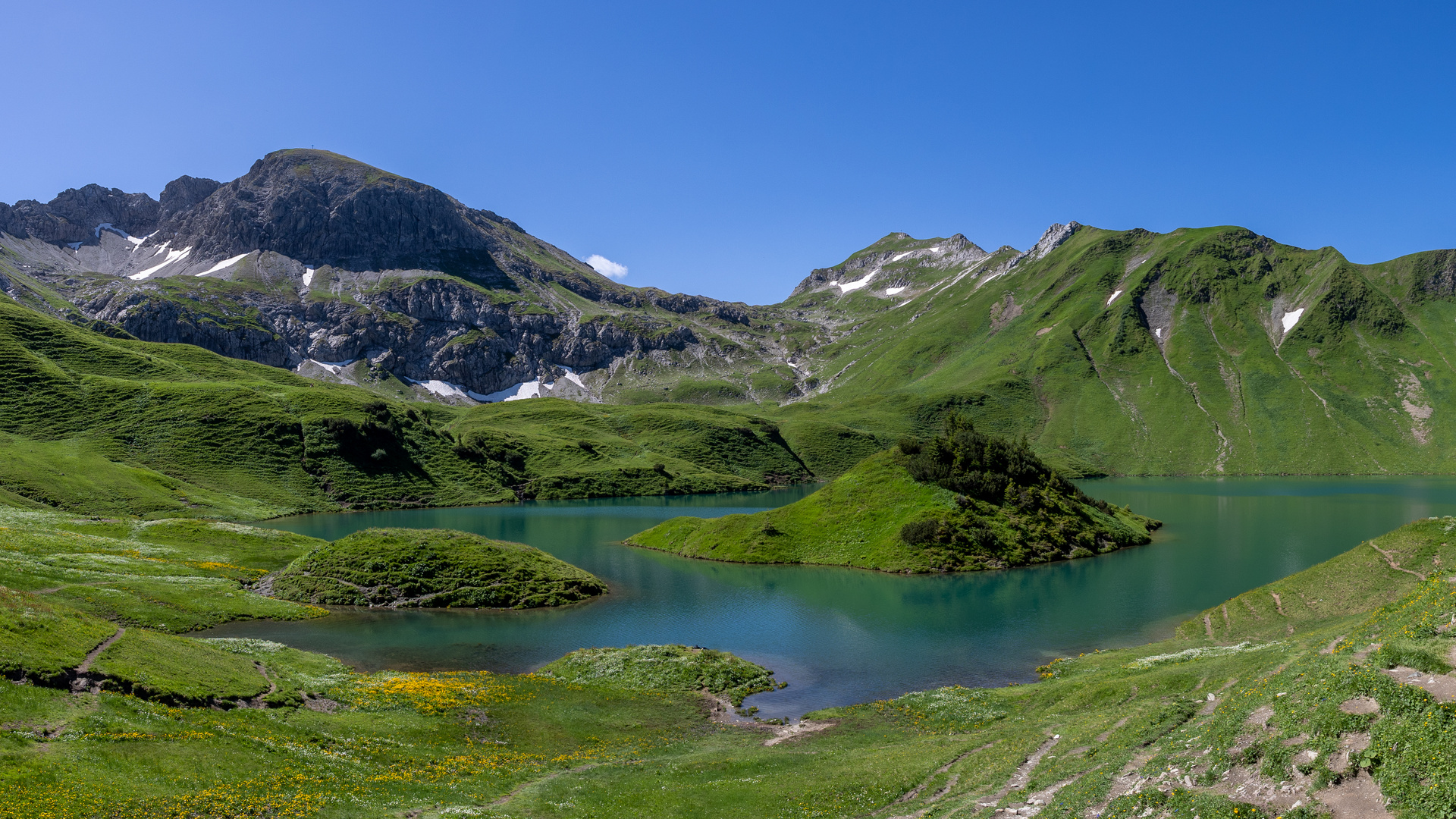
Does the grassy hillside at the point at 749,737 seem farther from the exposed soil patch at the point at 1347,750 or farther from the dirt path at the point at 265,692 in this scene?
the dirt path at the point at 265,692

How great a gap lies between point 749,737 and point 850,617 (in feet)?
108

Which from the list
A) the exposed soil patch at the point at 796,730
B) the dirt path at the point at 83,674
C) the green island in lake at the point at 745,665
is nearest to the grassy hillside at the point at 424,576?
the green island in lake at the point at 745,665

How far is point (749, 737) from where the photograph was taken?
41000 mm

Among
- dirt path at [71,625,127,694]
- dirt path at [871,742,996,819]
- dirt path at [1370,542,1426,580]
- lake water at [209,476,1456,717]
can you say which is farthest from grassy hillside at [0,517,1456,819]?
lake water at [209,476,1456,717]

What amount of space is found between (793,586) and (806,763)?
176 ft

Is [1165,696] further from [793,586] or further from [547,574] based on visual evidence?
[547,574]

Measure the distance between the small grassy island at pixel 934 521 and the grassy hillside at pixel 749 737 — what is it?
42648mm

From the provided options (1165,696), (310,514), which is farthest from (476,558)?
(310,514)

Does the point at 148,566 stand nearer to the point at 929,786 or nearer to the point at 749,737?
the point at 749,737

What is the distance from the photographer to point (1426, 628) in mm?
18750

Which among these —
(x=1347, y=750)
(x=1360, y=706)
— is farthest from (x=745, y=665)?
(x=1347, y=750)

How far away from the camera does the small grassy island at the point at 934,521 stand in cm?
9588

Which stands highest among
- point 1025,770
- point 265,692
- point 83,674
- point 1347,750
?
point 1347,750

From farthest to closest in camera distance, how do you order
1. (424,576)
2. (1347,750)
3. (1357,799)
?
(424,576) → (1347,750) → (1357,799)
